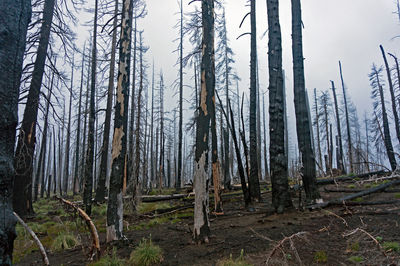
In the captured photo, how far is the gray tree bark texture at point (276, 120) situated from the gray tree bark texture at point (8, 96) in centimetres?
667

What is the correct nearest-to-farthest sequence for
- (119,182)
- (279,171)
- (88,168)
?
(119,182)
(279,171)
(88,168)

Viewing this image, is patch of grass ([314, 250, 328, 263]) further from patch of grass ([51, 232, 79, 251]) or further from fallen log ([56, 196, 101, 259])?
patch of grass ([51, 232, 79, 251])

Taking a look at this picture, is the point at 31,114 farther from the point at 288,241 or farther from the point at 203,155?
the point at 288,241

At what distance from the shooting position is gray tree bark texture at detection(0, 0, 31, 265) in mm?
1396

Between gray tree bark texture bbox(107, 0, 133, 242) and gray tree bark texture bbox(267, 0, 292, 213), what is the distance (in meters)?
4.40

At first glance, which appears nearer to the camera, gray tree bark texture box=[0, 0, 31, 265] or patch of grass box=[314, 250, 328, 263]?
gray tree bark texture box=[0, 0, 31, 265]

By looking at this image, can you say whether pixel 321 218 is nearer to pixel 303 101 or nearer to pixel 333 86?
pixel 303 101

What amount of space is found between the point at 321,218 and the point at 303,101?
3.88 meters

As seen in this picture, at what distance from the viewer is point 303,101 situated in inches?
322

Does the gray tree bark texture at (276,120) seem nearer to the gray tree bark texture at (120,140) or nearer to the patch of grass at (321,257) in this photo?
the patch of grass at (321,257)

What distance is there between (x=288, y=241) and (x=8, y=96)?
500 cm

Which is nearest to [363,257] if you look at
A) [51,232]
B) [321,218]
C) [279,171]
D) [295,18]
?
[321,218]

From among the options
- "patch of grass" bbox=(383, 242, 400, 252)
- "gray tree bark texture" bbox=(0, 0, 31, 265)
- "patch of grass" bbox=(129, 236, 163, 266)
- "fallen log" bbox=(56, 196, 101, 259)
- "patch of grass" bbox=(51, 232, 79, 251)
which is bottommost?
"patch of grass" bbox=(51, 232, 79, 251)

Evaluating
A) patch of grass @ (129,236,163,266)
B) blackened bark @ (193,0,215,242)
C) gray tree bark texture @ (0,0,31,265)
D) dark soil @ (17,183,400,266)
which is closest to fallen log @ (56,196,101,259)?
dark soil @ (17,183,400,266)
